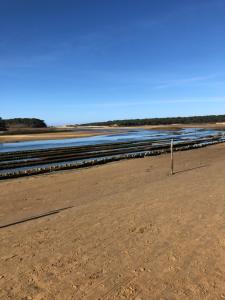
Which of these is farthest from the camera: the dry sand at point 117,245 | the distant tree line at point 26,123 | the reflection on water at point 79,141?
the distant tree line at point 26,123

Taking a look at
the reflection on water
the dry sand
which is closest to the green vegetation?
the reflection on water

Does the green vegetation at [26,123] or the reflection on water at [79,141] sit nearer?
the reflection on water at [79,141]

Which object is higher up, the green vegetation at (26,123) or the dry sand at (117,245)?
the dry sand at (117,245)

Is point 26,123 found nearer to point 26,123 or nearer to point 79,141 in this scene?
point 26,123

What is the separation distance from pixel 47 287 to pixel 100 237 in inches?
91.2

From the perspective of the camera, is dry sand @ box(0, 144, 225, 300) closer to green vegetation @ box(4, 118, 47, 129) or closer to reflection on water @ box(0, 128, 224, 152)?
reflection on water @ box(0, 128, 224, 152)

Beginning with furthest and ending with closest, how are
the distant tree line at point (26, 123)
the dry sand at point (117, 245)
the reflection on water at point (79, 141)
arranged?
the distant tree line at point (26, 123), the reflection on water at point (79, 141), the dry sand at point (117, 245)

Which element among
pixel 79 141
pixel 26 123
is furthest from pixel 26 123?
pixel 79 141

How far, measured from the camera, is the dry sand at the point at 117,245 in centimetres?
530

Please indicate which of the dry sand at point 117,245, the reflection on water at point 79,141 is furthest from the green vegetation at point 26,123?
the dry sand at point 117,245

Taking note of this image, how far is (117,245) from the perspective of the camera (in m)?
7.03

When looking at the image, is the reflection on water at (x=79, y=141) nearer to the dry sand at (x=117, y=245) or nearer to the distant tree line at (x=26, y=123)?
the dry sand at (x=117, y=245)

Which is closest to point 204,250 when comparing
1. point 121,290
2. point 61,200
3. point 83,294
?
point 121,290

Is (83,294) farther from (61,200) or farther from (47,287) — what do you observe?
(61,200)
